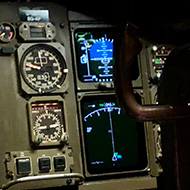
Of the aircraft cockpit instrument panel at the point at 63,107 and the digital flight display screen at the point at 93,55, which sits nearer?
the aircraft cockpit instrument panel at the point at 63,107

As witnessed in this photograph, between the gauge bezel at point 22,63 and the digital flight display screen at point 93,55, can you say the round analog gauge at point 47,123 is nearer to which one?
the gauge bezel at point 22,63

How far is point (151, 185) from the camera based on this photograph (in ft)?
10.4

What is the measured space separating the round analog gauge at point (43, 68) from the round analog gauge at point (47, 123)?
0.12 m

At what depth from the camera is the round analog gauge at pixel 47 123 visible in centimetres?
307

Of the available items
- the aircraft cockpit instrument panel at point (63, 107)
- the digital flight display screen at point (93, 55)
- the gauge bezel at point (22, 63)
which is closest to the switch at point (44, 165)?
the aircraft cockpit instrument panel at point (63, 107)

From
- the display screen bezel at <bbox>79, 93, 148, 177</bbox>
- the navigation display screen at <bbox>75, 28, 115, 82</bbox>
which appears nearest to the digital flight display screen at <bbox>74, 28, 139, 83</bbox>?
the navigation display screen at <bbox>75, 28, 115, 82</bbox>

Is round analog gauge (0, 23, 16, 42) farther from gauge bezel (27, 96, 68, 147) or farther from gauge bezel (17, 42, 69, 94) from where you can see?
gauge bezel (27, 96, 68, 147)

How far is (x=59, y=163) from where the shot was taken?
10.1 ft

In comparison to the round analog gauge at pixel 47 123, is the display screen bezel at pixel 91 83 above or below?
above

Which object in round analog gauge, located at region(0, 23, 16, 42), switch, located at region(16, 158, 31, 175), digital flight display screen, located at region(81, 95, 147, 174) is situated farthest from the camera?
digital flight display screen, located at region(81, 95, 147, 174)

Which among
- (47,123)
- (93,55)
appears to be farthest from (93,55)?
(47,123)

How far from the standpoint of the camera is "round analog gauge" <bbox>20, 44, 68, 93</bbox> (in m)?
3.10

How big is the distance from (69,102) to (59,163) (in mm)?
423

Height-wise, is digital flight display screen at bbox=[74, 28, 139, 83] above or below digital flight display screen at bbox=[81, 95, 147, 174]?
above
